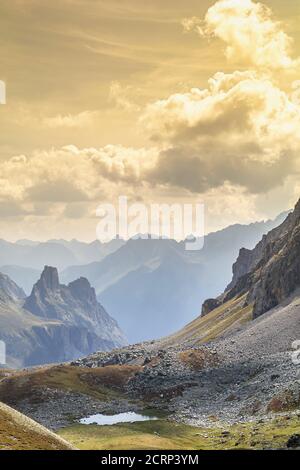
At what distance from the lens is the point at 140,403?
12362cm

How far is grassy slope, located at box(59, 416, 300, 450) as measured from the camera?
73.6 meters

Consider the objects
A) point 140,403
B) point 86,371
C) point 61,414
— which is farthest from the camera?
point 86,371

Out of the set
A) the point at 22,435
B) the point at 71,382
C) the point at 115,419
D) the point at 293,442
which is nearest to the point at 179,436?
the point at 115,419

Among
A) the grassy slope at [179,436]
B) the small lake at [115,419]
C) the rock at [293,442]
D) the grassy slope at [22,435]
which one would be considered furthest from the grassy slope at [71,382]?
the rock at [293,442]

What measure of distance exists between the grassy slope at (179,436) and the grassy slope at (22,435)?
1325 cm

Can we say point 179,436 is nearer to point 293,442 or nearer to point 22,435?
point 293,442

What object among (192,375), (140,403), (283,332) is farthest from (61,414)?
(283,332)

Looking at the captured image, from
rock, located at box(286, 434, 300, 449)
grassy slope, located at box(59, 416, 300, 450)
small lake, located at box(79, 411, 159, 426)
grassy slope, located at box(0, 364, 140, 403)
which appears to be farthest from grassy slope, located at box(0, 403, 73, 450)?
grassy slope, located at box(0, 364, 140, 403)

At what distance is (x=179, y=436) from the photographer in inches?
3489

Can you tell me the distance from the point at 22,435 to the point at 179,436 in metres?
36.2

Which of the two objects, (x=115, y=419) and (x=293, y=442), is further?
(x=115, y=419)
